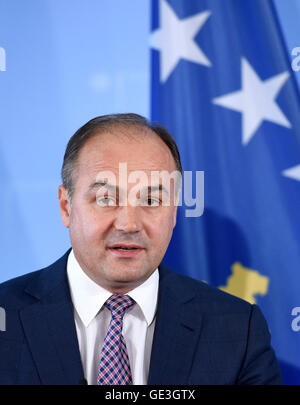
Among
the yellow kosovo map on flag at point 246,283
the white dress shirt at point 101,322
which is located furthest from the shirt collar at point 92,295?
the yellow kosovo map on flag at point 246,283

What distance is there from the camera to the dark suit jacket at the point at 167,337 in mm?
1443

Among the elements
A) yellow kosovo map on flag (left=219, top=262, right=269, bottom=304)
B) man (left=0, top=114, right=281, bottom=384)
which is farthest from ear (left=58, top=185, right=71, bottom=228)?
yellow kosovo map on flag (left=219, top=262, right=269, bottom=304)

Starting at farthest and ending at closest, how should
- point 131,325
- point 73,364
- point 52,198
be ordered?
point 52,198, point 131,325, point 73,364

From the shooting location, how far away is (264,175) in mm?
2037

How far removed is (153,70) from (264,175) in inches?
24.1

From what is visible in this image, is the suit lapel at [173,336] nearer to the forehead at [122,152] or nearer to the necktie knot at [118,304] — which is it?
the necktie knot at [118,304]

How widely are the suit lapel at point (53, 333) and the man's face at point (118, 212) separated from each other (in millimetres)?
125

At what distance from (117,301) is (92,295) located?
0.25 ft

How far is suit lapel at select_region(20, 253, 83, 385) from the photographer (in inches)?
56.0

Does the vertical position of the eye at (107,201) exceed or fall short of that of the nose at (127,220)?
it exceeds it

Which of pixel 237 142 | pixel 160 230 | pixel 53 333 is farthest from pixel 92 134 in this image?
pixel 237 142

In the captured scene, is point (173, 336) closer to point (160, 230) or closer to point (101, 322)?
point (101, 322)
